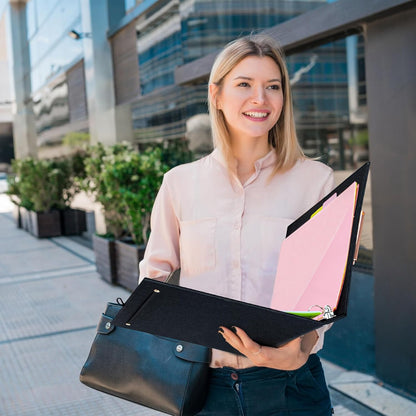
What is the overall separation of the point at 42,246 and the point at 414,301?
789 centimetres

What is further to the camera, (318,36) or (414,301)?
(318,36)

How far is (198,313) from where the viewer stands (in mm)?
1272

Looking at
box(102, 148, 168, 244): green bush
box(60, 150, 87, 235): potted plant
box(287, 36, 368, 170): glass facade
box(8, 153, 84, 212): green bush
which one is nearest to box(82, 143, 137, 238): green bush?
box(102, 148, 168, 244): green bush

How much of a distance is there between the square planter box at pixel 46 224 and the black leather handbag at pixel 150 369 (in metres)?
9.63

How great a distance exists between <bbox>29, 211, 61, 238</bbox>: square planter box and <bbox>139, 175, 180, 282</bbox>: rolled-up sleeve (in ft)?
31.5

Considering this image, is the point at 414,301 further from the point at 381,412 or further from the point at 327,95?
the point at 327,95

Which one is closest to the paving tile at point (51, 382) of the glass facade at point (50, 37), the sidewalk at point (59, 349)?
the sidewalk at point (59, 349)

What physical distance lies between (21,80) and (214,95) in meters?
15.5

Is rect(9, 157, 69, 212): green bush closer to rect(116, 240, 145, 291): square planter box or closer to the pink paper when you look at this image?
rect(116, 240, 145, 291): square planter box

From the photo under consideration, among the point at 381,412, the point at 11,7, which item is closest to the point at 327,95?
the point at 381,412

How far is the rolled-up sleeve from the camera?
5.49 ft

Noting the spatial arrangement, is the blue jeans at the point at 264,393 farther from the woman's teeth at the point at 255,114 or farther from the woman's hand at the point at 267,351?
the woman's teeth at the point at 255,114

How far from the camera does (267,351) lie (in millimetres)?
1354

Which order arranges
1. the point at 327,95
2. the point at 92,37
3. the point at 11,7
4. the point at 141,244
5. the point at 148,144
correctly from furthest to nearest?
the point at 11,7 < the point at 92,37 < the point at 148,144 < the point at 141,244 < the point at 327,95
